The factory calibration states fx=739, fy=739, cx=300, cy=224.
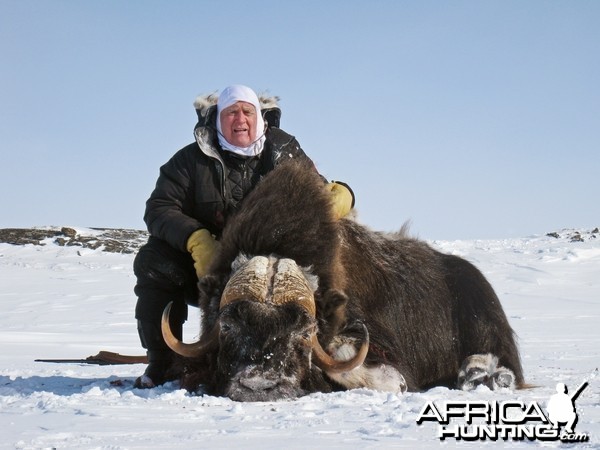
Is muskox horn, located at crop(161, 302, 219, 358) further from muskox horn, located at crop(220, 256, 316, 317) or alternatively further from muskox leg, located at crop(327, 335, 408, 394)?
muskox leg, located at crop(327, 335, 408, 394)

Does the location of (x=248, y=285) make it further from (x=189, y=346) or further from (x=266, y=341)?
(x=189, y=346)

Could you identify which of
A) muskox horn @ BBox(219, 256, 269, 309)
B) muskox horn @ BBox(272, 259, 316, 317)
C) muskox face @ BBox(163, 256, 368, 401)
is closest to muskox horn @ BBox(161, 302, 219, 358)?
muskox face @ BBox(163, 256, 368, 401)

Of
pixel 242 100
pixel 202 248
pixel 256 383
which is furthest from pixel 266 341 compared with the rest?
pixel 242 100

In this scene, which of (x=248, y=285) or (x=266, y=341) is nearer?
(x=266, y=341)

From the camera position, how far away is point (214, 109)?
4.05 meters

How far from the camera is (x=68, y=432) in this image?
6.54 feet

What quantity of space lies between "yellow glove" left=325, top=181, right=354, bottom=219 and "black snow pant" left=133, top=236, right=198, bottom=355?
803 millimetres

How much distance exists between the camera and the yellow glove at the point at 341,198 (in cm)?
366

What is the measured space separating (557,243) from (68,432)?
1718cm

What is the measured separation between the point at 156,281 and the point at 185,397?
101 cm

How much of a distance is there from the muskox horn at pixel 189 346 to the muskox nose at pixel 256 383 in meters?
0.37

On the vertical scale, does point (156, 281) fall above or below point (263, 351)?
above

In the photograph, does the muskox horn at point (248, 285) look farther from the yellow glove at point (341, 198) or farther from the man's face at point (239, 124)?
the man's face at point (239, 124)

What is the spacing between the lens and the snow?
1.95 metres
